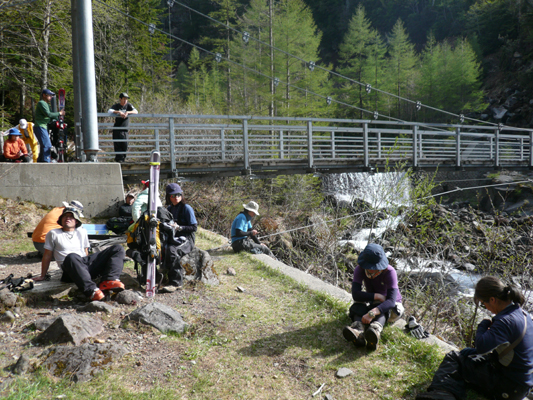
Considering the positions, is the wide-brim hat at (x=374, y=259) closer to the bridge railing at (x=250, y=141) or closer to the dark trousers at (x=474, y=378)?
the dark trousers at (x=474, y=378)

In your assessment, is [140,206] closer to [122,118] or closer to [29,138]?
[122,118]

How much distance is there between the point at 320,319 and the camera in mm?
4426

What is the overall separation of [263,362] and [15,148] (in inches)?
291

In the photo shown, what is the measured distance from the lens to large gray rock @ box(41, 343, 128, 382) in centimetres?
309

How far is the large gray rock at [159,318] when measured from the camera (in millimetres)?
3996

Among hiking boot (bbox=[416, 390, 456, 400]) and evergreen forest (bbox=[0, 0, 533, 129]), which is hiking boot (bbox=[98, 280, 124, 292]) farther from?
evergreen forest (bbox=[0, 0, 533, 129])

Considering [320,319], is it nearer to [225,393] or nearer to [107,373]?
[225,393]

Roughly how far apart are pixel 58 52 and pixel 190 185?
23.1 feet

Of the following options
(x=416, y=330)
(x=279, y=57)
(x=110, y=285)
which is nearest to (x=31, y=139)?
(x=110, y=285)

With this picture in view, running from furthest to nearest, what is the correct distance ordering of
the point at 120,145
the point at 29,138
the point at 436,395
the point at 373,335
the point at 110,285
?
the point at 120,145 → the point at 29,138 → the point at 110,285 → the point at 373,335 → the point at 436,395

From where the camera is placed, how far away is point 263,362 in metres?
3.58

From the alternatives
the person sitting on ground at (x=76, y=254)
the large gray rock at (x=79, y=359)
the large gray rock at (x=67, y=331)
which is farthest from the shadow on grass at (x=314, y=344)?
the person sitting on ground at (x=76, y=254)

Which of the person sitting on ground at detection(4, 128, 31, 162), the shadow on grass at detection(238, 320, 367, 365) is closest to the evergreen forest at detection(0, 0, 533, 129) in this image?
the person sitting on ground at detection(4, 128, 31, 162)

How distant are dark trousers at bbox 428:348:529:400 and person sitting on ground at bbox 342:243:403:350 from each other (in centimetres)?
68
